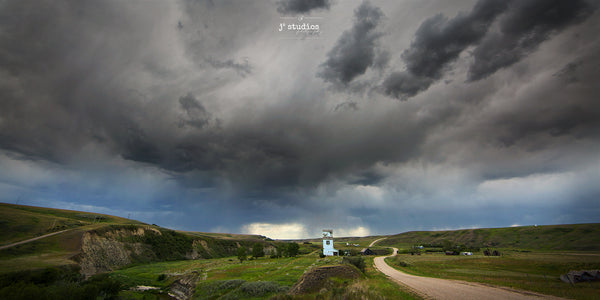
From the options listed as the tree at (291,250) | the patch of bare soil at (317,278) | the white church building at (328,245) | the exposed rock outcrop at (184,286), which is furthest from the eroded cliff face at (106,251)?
the white church building at (328,245)

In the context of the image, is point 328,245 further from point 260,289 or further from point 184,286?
point 260,289

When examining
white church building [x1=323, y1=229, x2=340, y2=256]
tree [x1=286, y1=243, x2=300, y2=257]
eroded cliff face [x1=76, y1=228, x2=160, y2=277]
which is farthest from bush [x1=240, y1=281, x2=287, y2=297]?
white church building [x1=323, y1=229, x2=340, y2=256]

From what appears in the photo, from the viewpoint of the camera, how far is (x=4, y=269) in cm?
4131

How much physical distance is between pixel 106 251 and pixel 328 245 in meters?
75.8

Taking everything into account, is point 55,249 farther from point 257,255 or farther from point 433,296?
point 433,296

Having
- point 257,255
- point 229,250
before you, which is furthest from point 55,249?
point 229,250

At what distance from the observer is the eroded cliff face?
209 feet

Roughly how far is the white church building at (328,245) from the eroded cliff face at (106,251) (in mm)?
70348

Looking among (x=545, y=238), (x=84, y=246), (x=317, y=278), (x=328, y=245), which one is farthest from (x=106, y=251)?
(x=545, y=238)

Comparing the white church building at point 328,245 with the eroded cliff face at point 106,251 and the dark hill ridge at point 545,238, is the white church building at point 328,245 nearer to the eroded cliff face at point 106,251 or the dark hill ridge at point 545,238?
the eroded cliff face at point 106,251

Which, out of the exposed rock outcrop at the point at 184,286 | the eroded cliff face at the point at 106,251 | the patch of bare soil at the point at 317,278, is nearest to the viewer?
the patch of bare soil at the point at 317,278

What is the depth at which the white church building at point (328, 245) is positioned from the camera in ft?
294

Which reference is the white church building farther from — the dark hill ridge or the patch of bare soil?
the dark hill ridge

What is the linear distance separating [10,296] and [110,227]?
256 feet
